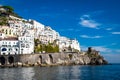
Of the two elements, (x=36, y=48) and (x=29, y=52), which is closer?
(x=29, y=52)

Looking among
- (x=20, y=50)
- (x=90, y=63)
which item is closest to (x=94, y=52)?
(x=90, y=63)

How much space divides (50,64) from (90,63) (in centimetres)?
2774

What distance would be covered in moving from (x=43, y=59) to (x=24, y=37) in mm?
13834

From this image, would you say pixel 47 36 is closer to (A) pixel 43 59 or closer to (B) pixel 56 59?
(B) pixel 56 59

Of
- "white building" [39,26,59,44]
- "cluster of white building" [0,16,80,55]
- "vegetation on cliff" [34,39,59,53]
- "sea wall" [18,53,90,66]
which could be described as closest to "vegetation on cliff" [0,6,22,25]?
"cluster of white building" [0,16,80,55]

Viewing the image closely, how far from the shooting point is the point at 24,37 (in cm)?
12600

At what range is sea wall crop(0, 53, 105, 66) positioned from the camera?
4619 inches

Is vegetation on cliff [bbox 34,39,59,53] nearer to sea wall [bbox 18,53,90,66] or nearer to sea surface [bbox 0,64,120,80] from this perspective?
sea wall [bbox 18,53,90,66]

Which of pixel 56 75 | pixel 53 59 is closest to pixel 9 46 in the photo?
pixel 53 59

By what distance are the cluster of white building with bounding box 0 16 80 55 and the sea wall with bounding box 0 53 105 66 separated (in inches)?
196

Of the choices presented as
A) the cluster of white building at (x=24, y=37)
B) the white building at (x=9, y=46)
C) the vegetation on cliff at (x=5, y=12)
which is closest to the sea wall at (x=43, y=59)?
the white building at (x=9, y=46)

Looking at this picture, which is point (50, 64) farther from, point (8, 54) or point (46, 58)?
point (8, 54)

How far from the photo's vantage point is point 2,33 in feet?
444

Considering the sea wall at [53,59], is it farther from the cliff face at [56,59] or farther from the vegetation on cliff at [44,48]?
the vegetation on cliff at [44,48]
